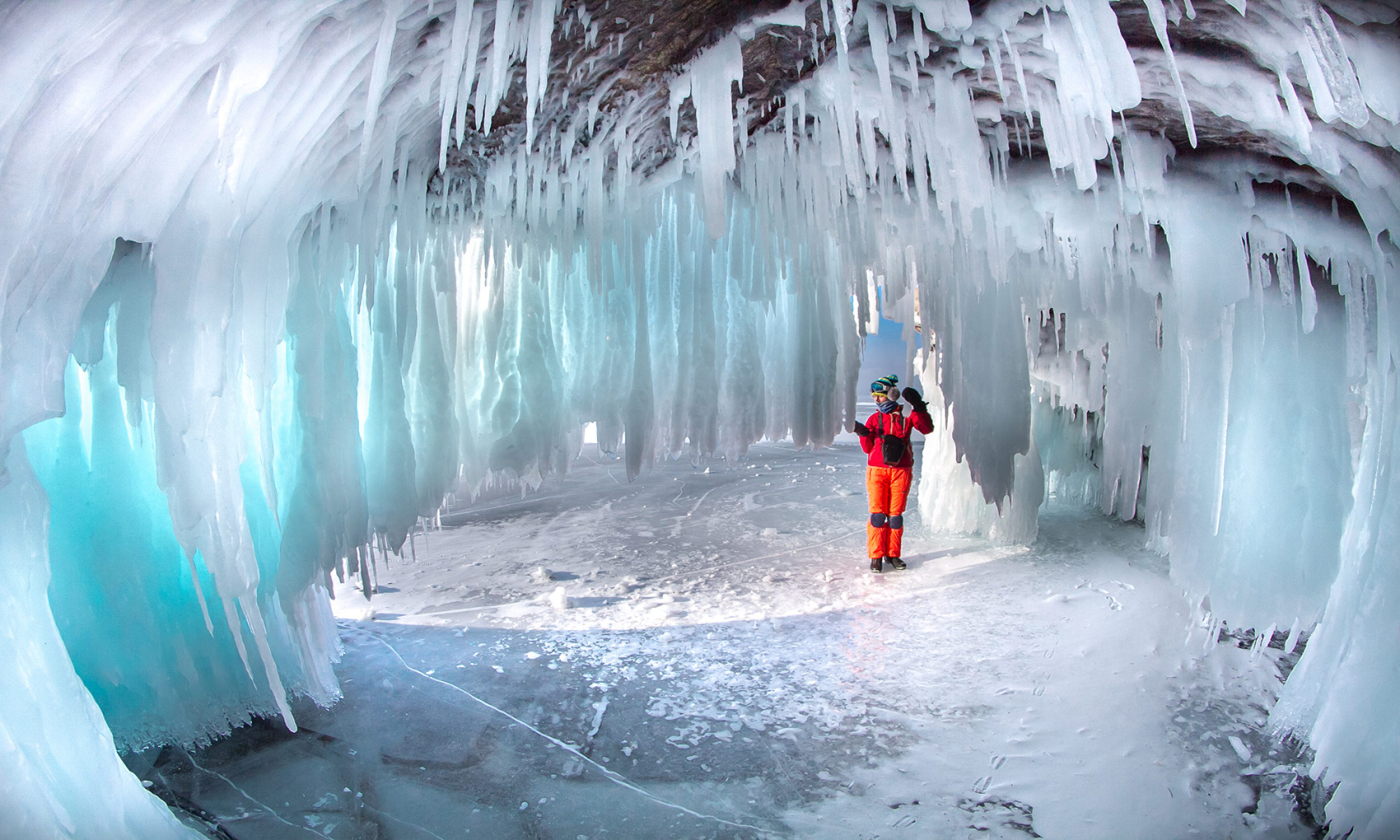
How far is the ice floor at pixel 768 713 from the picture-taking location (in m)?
2.62

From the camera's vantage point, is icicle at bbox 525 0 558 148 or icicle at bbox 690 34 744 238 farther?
icicle at bbox 690 34 744 238

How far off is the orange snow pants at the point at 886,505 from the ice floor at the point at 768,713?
283 mm

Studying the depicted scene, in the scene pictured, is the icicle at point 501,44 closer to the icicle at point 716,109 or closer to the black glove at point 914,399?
the icicle at point 716,109

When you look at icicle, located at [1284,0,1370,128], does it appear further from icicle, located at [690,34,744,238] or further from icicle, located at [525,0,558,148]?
icicle, located at [525,0,558,148]

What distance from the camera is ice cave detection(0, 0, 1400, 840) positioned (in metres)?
1.99

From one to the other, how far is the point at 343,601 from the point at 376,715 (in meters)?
1.88

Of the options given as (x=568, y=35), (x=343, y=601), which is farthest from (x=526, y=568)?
(x=568, y=35)

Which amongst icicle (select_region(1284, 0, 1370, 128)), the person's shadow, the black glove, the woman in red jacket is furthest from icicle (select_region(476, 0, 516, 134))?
the person's shadow

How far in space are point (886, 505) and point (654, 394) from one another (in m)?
1.99

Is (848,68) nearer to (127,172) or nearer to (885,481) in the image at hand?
(127,172)

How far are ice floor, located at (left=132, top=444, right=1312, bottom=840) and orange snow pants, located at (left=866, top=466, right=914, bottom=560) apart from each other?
0.28 meters

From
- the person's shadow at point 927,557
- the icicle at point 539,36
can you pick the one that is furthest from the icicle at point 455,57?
the person's shadow at point 927,557

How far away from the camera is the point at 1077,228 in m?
4.02

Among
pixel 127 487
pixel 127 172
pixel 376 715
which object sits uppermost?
pixel 127 172
